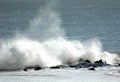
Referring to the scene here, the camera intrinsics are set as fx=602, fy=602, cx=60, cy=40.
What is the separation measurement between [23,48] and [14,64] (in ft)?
13.1

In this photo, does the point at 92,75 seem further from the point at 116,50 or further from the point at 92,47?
the point at 116,50

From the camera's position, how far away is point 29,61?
54.6 metres

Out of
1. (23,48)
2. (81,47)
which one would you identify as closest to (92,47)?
(81,47)

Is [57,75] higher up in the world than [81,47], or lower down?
lower down

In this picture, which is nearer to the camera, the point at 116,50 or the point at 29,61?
the point at 29,61

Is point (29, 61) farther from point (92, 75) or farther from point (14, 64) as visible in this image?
point (92, 75)

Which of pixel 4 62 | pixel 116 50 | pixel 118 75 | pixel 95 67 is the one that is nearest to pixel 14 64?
pixel 4 62

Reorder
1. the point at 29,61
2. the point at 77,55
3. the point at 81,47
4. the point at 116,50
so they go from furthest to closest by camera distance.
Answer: the point at 116,50, the point at 81,47, the point at 77,55, the point at 29,61

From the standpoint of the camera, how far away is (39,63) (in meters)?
54.8

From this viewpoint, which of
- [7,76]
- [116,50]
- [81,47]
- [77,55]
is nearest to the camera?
[7,76]

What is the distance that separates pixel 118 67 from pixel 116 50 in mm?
20386

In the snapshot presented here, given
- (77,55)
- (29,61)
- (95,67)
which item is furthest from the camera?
(77,55)

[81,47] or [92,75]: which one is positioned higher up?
[81,47]

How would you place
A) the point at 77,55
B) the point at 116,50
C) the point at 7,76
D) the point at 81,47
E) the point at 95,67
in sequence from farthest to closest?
the point at 116,50
the point at 81,47
the point at 77,55
the point at 95,67
the point at 7,76
